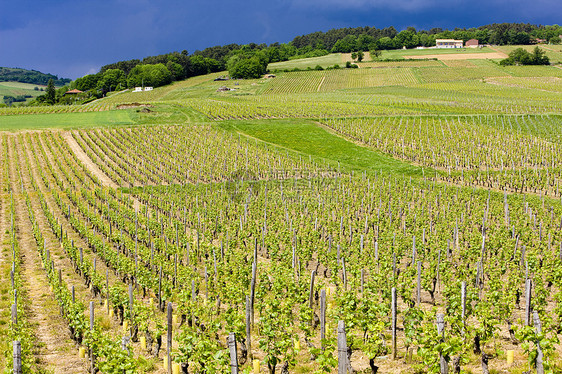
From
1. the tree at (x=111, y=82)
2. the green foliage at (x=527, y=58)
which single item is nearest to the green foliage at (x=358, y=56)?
the green foliage at (x=527, y=58)

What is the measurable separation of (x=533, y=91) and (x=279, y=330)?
299 ft

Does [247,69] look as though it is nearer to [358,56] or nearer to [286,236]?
[358,56]

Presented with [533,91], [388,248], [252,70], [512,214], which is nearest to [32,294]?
[388,248]

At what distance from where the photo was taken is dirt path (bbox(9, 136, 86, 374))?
1219 cm

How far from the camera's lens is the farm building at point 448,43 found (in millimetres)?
172875

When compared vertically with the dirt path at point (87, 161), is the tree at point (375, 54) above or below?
above

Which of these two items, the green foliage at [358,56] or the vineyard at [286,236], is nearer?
the vineyard at [286,236]

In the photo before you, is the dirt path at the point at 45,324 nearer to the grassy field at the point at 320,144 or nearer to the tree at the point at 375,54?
the grassy field at the point at 320,144

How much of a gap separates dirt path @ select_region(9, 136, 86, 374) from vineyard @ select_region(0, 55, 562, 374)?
0.08 m

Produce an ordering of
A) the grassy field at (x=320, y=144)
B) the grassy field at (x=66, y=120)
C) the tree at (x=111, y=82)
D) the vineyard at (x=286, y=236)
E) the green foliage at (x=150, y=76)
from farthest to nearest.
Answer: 1. the tree at (x=111, y=82)
2. the green foliage at (x=150, y=76)
3. the grassy field at (x=66, y=120)
4. the grassy field at (x=320, y=144)
5. the vineyard at (x=286, y=236)

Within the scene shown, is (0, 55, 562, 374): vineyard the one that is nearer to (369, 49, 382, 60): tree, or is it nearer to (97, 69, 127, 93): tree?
(97, 69, 127, 93): tree

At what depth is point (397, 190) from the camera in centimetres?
3497

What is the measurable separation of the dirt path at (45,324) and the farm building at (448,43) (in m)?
174

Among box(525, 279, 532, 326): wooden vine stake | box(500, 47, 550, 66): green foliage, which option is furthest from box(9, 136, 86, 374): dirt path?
box(500, 47, 550, 66): green foliage
